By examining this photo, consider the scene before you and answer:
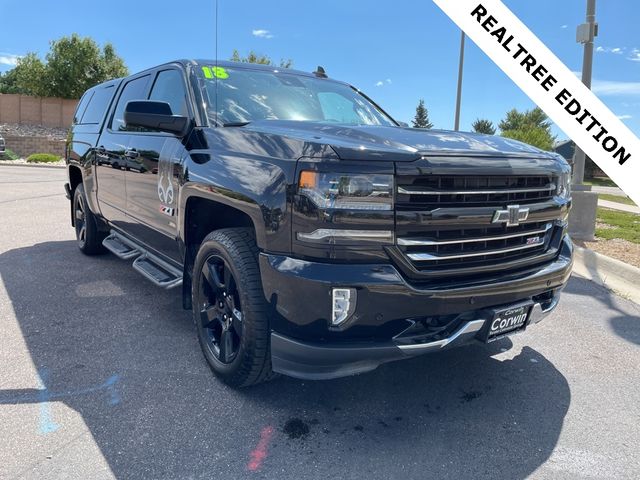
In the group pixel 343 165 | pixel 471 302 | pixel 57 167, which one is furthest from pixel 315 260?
pixel 57 167

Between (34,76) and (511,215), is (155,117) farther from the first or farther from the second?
(34,76)

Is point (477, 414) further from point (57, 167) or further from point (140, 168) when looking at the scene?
point (57, 167)

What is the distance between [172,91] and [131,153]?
27.1 inches

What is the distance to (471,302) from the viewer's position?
2637 mm

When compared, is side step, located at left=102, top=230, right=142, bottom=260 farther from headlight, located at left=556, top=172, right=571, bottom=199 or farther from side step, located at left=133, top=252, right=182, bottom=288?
headlight, located at left=556, top=172, right=571, bottom=199

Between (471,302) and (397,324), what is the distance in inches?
16.1

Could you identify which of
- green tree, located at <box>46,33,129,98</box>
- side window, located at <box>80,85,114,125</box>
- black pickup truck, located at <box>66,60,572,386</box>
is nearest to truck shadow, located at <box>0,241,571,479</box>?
black pickup truck, located at <box>66,60,572,386</box>

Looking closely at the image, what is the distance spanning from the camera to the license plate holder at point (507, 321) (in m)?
2.71

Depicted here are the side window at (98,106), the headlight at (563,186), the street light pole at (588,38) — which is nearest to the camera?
the headlight at (563,186)

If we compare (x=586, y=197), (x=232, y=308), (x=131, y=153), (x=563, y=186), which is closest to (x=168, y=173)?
(x=131, y=153)

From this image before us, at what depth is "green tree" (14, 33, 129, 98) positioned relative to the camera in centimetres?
3947

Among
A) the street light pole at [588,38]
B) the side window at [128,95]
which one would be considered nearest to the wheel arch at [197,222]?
the side window at [128,95]

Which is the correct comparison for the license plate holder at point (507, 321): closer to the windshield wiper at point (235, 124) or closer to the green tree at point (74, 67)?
the windshield wiper at point (235, 124)

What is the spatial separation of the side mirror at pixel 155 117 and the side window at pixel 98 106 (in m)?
2.54
